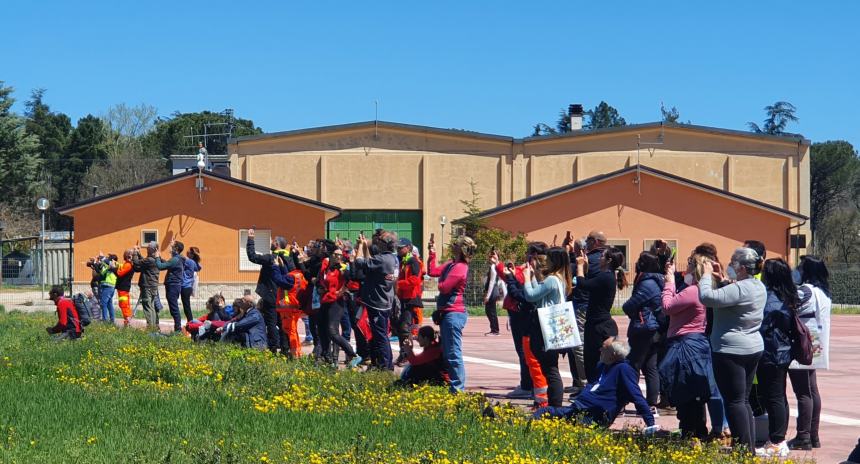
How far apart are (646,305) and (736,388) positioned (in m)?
2.21

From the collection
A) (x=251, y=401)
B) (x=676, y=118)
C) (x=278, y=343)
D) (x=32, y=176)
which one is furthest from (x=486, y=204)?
Result: (x=676, y=118)

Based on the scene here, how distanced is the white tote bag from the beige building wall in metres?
39.9

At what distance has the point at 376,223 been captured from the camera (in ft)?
169

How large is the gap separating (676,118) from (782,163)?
7019 cm

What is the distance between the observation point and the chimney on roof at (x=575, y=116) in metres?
61.3

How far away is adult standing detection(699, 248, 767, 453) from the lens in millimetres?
8875

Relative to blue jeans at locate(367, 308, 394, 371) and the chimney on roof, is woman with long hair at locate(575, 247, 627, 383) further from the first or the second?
the chimney on roof

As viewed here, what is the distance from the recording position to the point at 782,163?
53.1 meters

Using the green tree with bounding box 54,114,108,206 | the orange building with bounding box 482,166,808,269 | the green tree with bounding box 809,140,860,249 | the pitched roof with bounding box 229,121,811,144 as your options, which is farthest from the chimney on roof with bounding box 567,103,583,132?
the green tree with bounding box 54,114,108,206

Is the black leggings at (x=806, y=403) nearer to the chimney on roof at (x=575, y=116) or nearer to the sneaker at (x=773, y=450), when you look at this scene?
the sneaker at (x=773, y=450)

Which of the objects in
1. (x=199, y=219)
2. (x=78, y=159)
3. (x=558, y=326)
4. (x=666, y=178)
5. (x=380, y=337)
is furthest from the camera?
(x=78, y=159)

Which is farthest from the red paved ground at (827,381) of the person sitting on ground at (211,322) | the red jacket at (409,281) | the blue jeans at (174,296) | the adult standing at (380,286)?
the blue jeans at (174,296)

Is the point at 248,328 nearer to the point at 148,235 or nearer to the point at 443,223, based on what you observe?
the point at 148,235

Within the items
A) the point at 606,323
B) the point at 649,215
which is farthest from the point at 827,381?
the point at 649,215
